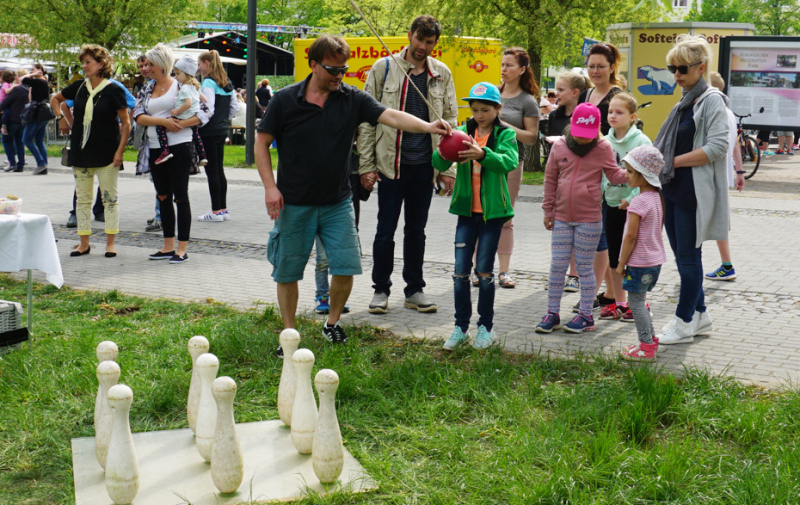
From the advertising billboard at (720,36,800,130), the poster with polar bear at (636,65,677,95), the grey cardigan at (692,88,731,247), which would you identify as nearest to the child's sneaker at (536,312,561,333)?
the grey cardigan at (692,88,731,247)

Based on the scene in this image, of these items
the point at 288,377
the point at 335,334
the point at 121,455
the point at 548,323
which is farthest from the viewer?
the point at 548,323

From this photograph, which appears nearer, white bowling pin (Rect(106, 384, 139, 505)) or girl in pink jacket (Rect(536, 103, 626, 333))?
white bowling pin (Rect(106, 384, 139, 505))

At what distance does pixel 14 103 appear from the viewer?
56.3 feet

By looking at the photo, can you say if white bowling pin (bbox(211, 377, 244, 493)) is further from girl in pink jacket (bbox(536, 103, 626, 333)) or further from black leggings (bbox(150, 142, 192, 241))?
black leggings (bbox(150, 142, 192, 241))

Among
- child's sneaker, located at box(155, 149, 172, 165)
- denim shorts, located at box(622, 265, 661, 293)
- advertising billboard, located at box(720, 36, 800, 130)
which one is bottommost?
denim shorts, located at box(622, 265, 661, 293)

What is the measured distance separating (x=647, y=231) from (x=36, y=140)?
15.6m

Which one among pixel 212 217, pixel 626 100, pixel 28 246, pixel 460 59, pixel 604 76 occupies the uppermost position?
pixel 460 59

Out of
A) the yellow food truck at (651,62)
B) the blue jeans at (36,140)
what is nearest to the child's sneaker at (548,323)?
the yellow food truck at (651,62)

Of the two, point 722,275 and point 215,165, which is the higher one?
point 215,165

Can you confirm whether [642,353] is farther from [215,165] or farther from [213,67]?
[213,67]

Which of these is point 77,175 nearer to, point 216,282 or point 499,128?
point 216,282

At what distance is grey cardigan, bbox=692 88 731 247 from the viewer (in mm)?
5379

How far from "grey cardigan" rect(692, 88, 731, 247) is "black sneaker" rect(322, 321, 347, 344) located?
2.41 meters

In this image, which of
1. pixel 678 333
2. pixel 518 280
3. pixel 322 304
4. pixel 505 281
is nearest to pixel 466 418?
pixel 678 333
